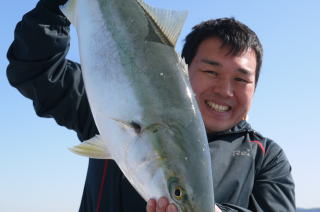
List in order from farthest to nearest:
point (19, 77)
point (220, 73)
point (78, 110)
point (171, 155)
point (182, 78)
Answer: point (220, 73)
point (78, 110)
point (19, 77)
point (182, 78)
point (171, 155)

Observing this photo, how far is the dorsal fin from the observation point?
116 inches

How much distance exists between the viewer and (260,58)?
5.07 m

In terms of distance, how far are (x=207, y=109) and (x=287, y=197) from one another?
1237mm

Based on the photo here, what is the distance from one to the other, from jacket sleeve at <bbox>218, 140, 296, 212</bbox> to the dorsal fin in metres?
2.05

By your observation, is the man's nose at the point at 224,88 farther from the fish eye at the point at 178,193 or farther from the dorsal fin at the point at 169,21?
the fish eye at the point at 178,193

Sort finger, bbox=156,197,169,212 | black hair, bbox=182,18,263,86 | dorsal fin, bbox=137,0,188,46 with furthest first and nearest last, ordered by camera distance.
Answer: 1. black hair, bbox=182,18,263,86
2. dorsal fin, bbox=137,0,188,46
3. finger, bbox=156,197,169,212

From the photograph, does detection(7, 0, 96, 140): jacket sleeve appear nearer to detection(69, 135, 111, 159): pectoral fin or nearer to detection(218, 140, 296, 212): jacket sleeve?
detection(69, 135, 111, 159): pectoral fin

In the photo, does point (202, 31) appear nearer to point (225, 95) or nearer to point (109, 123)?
point (225, 95)

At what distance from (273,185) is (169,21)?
7.15 ft

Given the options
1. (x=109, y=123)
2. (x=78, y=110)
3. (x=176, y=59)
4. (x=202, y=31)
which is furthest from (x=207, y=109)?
(x=109, y=123)

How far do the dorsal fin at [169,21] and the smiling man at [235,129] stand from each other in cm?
155

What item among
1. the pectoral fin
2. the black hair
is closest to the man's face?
the black hair

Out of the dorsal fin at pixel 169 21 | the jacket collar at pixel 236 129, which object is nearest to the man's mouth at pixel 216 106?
the jacket collar at pixel 236 129

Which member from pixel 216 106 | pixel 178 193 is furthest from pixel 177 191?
pixel 216 106
